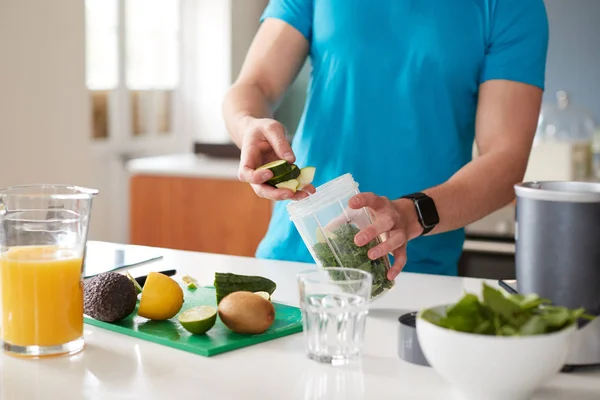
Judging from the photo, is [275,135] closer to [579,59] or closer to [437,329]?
[437,329]

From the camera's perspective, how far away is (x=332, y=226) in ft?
4.12

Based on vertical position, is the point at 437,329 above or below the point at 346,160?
below

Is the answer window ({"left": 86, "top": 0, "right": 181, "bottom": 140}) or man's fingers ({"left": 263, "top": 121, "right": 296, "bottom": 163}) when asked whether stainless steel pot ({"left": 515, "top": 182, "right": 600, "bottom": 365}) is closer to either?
man's fingers ({"left": 263, "top": 121, "right": 296, "bottom": 163})

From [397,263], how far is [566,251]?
341mm

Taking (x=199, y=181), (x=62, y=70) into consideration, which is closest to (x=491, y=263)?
(x=199, y=181)

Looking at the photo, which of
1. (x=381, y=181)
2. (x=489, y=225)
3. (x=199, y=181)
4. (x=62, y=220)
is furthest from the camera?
(x=199, y=181)

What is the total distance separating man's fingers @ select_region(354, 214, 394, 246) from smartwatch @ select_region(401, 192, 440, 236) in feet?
0.57

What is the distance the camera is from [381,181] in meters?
1.79

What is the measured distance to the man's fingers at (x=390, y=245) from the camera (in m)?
Result: 1.24

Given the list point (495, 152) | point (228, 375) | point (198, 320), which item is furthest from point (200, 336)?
Result: point (495, 152)

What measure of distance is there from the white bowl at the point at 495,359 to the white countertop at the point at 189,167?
271 cm

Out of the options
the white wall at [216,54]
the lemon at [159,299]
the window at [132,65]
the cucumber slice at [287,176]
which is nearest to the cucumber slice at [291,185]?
the cucumber slice at [287,176]

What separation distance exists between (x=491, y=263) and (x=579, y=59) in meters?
1.50

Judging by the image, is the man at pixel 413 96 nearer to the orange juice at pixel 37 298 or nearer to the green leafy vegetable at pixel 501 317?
the orange juice at pixel 37 298
